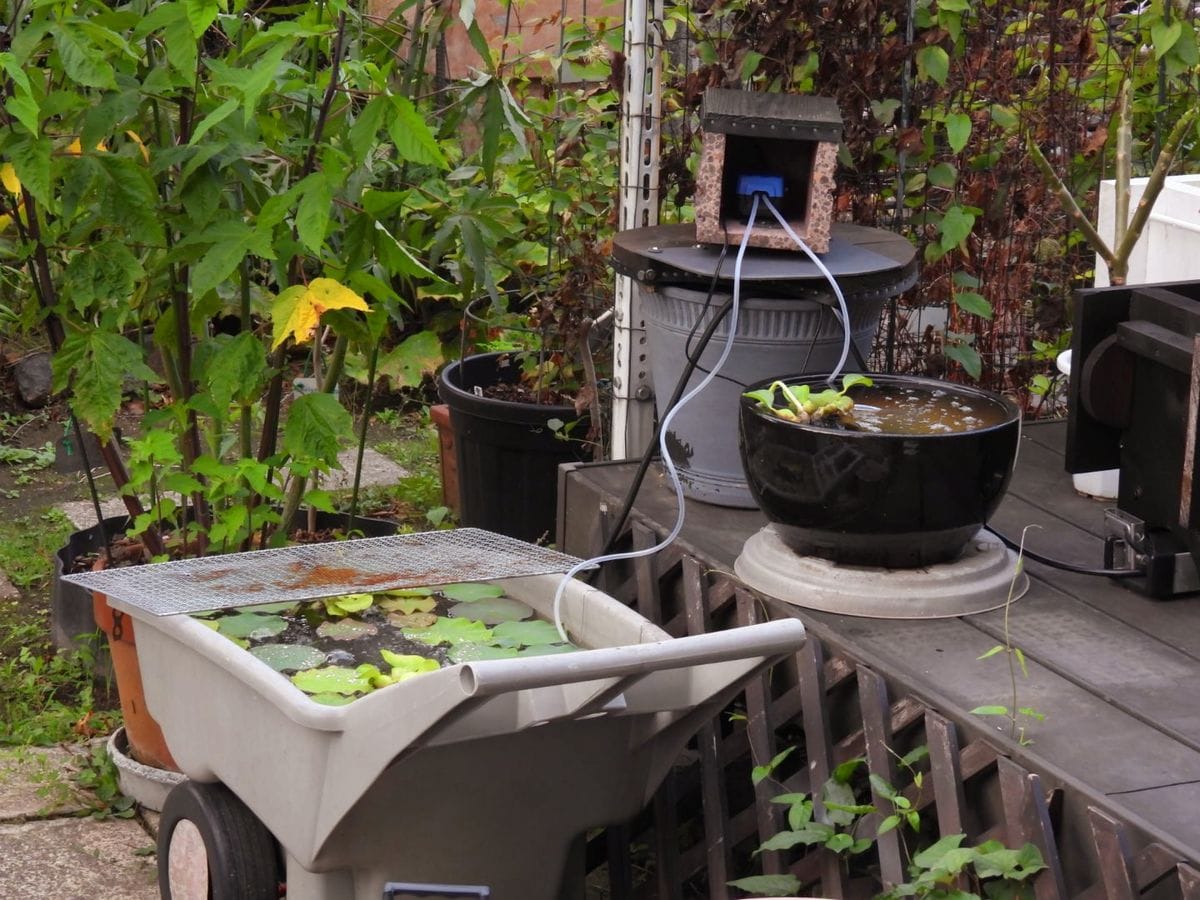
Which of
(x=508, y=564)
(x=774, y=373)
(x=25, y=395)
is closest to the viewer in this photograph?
(x=508, y=564)

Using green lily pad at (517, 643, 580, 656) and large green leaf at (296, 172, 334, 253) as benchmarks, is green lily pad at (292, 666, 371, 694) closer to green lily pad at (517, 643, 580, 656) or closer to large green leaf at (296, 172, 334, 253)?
green lily pad at (517, 643, 580, 656)

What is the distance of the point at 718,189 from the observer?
287 centimetres

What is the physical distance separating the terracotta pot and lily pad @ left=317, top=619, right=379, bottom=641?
66 cm

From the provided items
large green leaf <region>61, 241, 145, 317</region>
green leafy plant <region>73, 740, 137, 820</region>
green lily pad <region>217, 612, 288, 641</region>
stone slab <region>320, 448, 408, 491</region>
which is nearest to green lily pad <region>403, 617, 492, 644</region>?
green lily pad <region>217, 612, 288, 641</region>

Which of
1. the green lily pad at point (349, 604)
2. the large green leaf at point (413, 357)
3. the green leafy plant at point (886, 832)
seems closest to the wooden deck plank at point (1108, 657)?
the green leafy plant at point (886, 832)

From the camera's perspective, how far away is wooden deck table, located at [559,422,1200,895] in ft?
5.68

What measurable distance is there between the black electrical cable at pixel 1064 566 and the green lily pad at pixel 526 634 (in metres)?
A: 0.75

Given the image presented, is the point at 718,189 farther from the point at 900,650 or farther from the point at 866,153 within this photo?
the point at 900,650

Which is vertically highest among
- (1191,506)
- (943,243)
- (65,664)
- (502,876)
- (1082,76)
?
(1082,76)

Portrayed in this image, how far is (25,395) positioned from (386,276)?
2792mm

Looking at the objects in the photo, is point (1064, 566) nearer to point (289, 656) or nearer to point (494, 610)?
point (494, 610)

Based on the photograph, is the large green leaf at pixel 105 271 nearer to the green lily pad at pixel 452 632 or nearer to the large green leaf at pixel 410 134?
the large green leaf at pixel 410 134

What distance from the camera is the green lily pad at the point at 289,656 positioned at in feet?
7.54

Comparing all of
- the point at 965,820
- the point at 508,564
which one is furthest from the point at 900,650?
the point at 508,564
